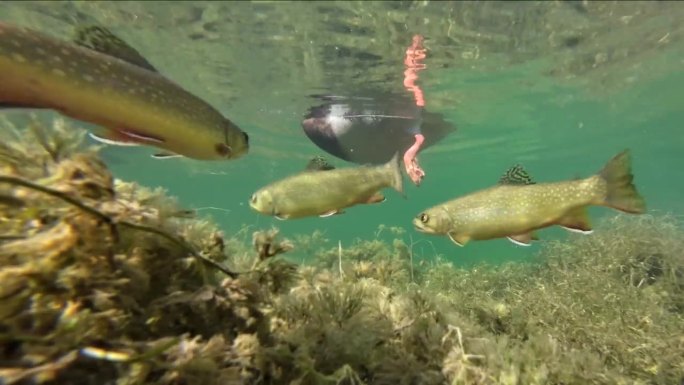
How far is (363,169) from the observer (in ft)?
17.2

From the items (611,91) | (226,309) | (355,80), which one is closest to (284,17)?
(355,80)

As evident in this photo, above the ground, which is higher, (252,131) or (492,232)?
(252,131)

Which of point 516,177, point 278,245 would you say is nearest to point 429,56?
point 516,177

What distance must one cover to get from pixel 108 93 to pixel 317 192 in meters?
2.69

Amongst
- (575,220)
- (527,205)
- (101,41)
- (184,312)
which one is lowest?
(184,312)

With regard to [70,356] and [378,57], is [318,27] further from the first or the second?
[70,356]

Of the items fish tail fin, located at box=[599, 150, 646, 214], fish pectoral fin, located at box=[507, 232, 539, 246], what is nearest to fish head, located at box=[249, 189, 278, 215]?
fish pectoral fin, located at box=[507, 232, 539, 246]

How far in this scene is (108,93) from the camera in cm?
248

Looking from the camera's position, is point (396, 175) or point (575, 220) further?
point (396, 175)

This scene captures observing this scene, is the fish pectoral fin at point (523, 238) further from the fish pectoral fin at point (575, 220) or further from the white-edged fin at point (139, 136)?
the white-edged fin at point (139, 136)

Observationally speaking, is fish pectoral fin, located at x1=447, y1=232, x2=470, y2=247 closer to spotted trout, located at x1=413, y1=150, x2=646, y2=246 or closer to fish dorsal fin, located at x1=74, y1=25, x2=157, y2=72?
spotted trout, located at x1=413, y1=150, x2=646, y2=246

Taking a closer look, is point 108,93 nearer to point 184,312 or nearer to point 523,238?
point 184,312

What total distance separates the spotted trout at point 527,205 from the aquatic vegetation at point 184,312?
100cm

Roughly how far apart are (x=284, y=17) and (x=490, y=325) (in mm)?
10229
